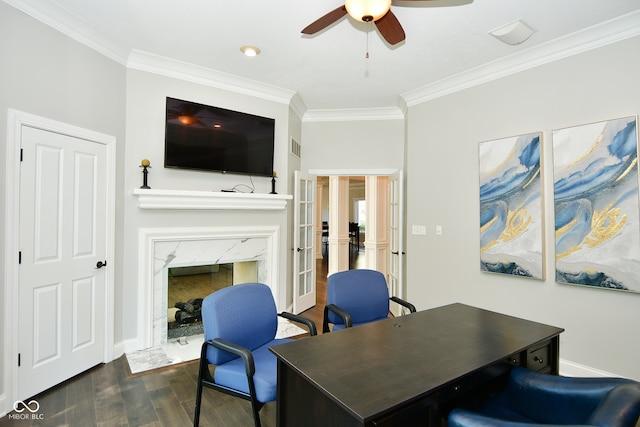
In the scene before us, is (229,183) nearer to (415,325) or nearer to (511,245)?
(415,325)

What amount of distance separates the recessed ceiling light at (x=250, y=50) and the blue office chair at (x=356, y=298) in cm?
218

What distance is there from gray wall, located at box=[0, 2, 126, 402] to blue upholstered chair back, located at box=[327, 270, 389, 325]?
2.05 meters

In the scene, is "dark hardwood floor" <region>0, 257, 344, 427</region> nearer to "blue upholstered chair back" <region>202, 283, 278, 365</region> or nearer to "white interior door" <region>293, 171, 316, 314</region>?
"blue upholstered chair back" <region>202, 283, 278, 365</region>

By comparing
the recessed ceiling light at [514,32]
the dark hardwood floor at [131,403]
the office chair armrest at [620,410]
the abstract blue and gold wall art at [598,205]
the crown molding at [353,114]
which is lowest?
the dark hardwood floor at [131,403]

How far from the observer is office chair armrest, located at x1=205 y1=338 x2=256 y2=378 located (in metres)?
1.66

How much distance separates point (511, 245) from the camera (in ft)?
10.3

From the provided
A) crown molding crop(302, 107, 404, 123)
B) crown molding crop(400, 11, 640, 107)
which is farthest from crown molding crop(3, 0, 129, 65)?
crown molding crop(400, 11, 640, 107)

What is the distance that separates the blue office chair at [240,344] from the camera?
5.61ft

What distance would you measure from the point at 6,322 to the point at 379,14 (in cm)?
309

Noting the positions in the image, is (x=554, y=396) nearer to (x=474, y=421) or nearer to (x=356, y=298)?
(x=474, y=421)

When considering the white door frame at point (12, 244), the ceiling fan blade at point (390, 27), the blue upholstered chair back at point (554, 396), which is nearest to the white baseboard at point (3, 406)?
the white door frame at point (12, 244)

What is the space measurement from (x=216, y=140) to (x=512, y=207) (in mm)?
3091

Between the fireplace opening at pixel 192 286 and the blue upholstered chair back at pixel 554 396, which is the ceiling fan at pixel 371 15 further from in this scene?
the fireplace opening at pixel 192 286

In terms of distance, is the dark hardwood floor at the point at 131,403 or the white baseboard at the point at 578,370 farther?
the white baseboard at the point at 578,370
